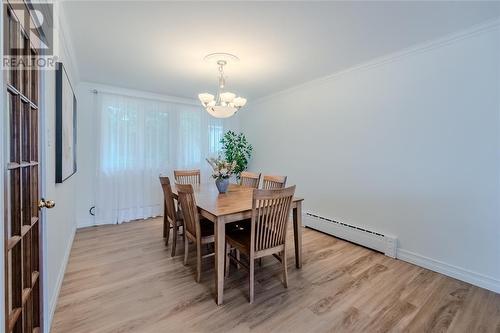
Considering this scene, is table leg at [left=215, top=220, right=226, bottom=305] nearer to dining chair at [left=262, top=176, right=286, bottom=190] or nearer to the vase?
the vase

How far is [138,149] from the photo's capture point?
4.21 metres

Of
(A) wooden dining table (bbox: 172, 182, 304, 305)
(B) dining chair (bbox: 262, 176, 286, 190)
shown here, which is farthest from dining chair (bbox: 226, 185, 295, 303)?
(B) dining chair (bbox: 262, 176, 286, 190)

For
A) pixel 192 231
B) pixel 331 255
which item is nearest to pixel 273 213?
pixel 192 231

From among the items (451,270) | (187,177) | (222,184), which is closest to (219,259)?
(222,184)

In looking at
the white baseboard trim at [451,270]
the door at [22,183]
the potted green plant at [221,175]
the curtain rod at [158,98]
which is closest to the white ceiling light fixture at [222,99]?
the potted green plant at [221,175]

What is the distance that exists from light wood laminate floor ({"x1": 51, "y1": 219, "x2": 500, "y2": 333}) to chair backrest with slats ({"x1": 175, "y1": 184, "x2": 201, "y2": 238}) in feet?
1.54

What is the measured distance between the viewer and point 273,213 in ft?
6.61

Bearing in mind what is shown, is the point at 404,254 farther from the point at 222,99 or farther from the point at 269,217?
the point at 222,99

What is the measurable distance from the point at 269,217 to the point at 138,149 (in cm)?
317

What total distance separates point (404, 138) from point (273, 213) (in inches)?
73.0

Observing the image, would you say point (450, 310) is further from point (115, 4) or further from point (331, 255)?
point (115, 4)

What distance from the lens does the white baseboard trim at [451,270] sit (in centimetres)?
214

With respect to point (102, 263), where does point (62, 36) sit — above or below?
above

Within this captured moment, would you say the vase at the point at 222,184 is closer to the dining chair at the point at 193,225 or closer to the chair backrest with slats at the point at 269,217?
the dining chair at the point at 193,225
